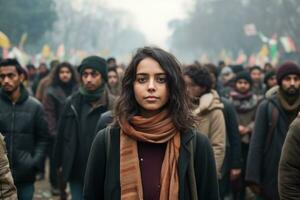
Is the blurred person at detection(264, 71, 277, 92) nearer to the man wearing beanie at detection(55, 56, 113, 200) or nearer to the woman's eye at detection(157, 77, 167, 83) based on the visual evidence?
the man wearing beanie at detection(55, 56, 113, 200)

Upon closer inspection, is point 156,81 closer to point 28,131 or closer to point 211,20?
point 28,131

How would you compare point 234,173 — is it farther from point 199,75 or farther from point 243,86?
point 243,86

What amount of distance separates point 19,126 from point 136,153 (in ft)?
8.44

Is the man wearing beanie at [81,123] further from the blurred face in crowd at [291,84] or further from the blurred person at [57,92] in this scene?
the blurred person at [57,92]

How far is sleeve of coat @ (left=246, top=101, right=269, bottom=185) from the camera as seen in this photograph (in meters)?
5.62

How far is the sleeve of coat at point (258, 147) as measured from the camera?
562 cm

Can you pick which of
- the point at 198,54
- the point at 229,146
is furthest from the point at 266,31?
the point at 229,146

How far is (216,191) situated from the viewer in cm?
322

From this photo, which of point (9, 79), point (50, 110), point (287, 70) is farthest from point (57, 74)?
point (287, 70)

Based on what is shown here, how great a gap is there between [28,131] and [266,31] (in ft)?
174

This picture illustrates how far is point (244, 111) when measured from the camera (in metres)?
8.00

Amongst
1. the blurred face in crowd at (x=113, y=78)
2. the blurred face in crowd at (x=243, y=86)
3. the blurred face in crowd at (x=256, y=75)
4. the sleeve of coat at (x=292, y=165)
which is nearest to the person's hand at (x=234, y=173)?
the blurred face in crowd at (x=243, y=86)

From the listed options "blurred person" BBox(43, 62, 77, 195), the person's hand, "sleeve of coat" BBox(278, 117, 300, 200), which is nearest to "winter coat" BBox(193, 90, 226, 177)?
the person's hand

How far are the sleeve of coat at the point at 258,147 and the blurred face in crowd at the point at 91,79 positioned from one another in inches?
65.7
